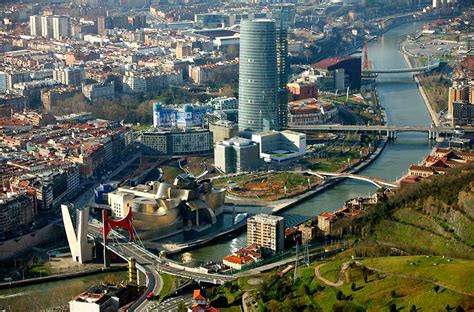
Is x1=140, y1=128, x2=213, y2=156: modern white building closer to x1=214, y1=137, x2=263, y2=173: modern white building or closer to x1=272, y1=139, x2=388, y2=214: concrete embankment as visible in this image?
x1=214, y1=137, x2=263, y2=173: modern white building

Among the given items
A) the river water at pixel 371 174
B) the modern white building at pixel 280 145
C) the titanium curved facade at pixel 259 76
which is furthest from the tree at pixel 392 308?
the titanium curved facade at pixel 259 76

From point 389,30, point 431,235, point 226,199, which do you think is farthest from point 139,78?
point 389,30

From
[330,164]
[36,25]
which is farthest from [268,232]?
[36,25]

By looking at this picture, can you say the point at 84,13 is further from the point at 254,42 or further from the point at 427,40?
the point at 254,42

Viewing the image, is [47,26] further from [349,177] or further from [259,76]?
[349,177]

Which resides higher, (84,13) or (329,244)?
(84,13)

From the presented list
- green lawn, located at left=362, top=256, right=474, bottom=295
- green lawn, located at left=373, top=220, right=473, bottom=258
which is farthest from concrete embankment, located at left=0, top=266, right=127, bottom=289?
green lawn, located at left=373, top=220, right=473, bottom=258
